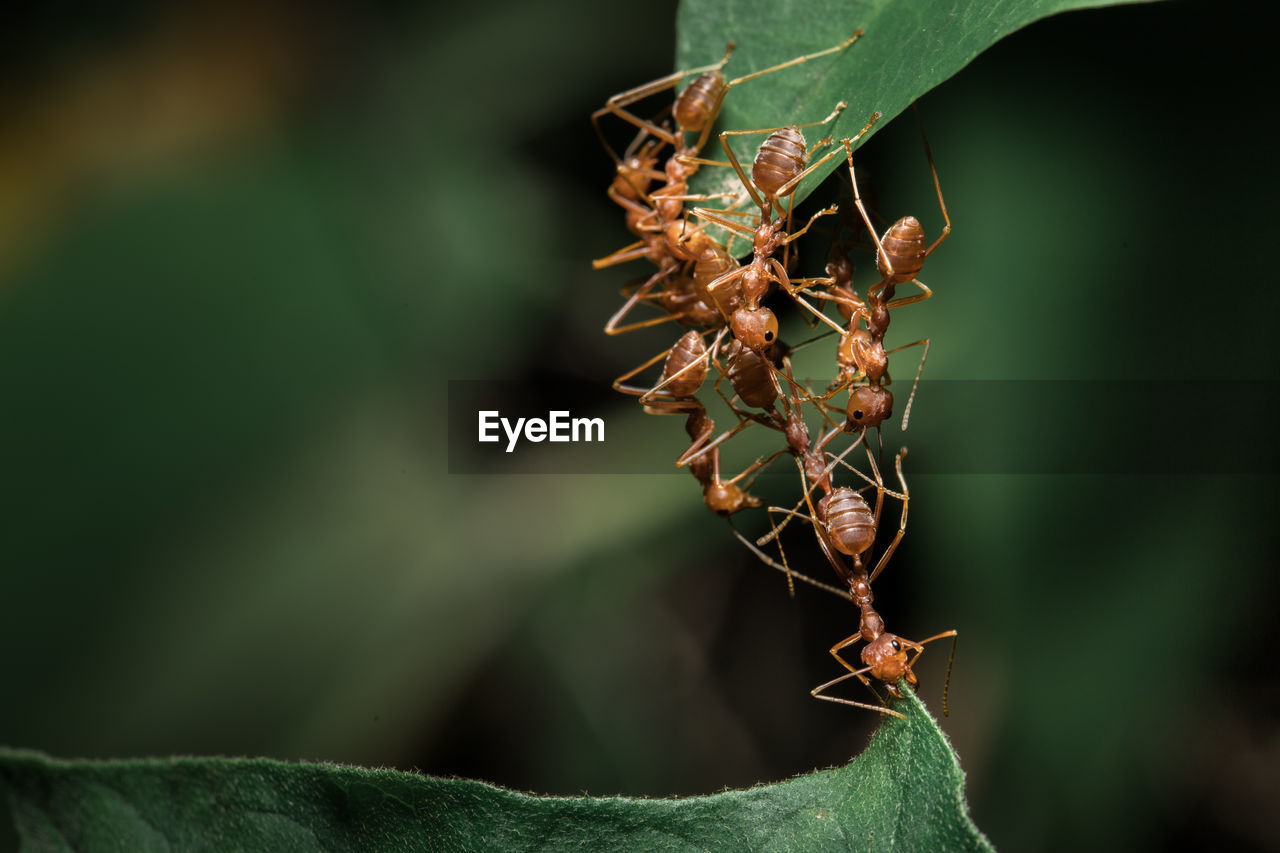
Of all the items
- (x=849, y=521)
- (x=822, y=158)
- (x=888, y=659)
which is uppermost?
(x=822, y=158)

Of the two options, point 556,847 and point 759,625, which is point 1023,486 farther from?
point 556,847

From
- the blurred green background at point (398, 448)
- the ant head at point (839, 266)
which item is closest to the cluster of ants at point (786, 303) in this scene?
the ant head at point (839, 266)

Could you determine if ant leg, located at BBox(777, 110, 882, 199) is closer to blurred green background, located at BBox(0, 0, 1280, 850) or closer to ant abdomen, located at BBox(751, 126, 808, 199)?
ant abdomen, located at BBox(751, 126, 808, 199)

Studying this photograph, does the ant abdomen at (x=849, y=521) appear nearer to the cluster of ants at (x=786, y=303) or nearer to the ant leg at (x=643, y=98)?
the cluster of ants at (x=786, y=303)

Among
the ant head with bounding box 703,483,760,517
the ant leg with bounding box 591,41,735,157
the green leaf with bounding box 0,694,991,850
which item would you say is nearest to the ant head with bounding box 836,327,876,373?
the ant head with bounding box 703,483,760,517

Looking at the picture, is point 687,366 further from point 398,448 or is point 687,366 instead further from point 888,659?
point 398,448

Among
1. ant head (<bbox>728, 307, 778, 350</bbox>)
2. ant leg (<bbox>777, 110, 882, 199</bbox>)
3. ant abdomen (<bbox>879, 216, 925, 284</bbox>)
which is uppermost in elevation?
ant leg (<bbox>777, 110, 882, 199</bbox>)

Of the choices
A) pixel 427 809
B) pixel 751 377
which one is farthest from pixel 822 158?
pixel 427 809
